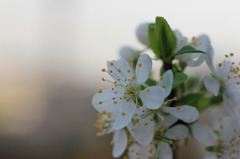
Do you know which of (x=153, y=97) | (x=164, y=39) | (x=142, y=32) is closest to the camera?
(x=153, y=97)

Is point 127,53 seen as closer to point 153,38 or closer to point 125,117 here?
point 153,38

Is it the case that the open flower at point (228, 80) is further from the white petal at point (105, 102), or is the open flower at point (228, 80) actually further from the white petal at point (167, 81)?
the white petal at point (105, 102)

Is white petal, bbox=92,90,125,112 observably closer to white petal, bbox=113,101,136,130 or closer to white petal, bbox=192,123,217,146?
white petal, bbox=113,101,136,130

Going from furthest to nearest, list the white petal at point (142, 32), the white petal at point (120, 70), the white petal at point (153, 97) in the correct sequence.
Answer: the white petal at point (142, 32)
the white petal at point (120, 70)
the white petal at point (153, 97)

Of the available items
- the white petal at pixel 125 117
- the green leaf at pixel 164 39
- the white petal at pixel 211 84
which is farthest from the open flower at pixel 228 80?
the white petal at pixel 125 117

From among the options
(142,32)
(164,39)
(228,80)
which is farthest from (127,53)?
(228,80)

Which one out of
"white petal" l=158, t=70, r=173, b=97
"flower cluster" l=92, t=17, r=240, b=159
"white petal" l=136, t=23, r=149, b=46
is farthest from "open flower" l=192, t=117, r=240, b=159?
"white petal" l=136, t=23, r=149, b=46
